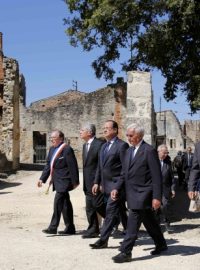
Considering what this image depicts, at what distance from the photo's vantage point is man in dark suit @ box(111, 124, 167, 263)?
7004 millimetres

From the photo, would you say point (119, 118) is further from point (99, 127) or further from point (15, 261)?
point (15, 261)

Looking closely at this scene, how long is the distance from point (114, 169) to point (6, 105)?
20.2 meters

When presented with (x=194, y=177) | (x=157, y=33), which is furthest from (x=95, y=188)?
(x=157, y=33)

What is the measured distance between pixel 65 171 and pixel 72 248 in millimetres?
1771

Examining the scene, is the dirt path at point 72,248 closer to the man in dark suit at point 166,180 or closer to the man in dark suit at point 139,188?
the man in dark suit at point 139,188

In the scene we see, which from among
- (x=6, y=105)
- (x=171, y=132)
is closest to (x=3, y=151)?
(x=6, y=105)

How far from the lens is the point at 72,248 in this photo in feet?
25.9

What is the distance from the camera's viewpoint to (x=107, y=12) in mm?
18500

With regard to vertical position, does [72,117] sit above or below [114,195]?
above

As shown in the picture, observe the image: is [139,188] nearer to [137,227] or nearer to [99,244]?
[137,227]

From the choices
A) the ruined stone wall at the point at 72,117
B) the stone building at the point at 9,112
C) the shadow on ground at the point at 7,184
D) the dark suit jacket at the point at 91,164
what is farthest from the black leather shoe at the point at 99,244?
the ruined stone wall at the point at 72,117

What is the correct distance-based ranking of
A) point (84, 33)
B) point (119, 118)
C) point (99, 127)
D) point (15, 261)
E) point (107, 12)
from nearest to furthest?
point (15, 261)
point (107, 12)
point (84, 33)
point (119, 118)
point (99, 127)

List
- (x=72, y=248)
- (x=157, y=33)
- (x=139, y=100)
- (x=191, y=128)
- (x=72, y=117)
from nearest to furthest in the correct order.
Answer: (x=72, y=248) → (x=139, y=100) → (x=157, y=33) → (x=72, y=117) → (x=191, y=128)

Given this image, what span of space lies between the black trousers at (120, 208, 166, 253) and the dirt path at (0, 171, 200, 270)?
0.22m
